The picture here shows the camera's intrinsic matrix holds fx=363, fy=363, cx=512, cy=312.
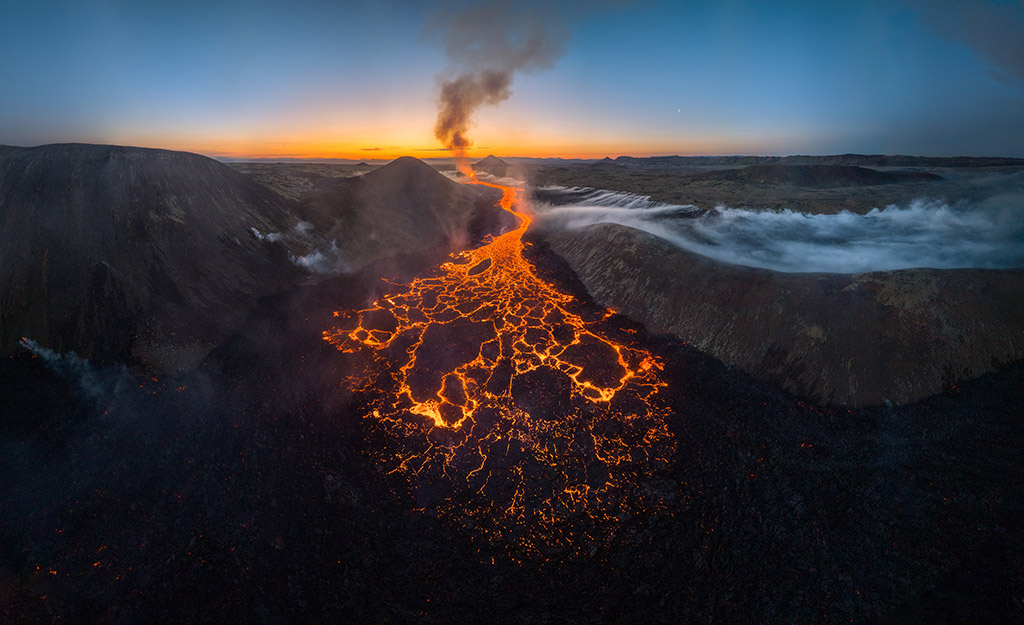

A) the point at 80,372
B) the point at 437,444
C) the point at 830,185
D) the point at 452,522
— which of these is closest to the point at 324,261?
the point at 80,372

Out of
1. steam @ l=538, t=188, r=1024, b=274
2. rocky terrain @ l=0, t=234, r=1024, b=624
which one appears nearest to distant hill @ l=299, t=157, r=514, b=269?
steam @ l=538, t=188, r=1024, b=274

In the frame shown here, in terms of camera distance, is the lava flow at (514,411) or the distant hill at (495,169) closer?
the lava flow at (514,411)

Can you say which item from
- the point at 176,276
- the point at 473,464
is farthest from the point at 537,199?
the point at 473,464

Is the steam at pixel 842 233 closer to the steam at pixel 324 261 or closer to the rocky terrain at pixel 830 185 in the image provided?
the rocky terrain at pixel 830 185

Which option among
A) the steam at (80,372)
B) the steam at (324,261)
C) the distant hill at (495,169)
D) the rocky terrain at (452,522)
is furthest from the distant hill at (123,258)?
the distant hill at (495,169)

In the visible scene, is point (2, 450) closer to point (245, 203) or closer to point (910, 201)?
point (245, 203)

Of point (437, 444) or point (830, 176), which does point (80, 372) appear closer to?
point (437, 444)

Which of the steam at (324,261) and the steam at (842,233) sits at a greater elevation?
the steam at (842,233)
